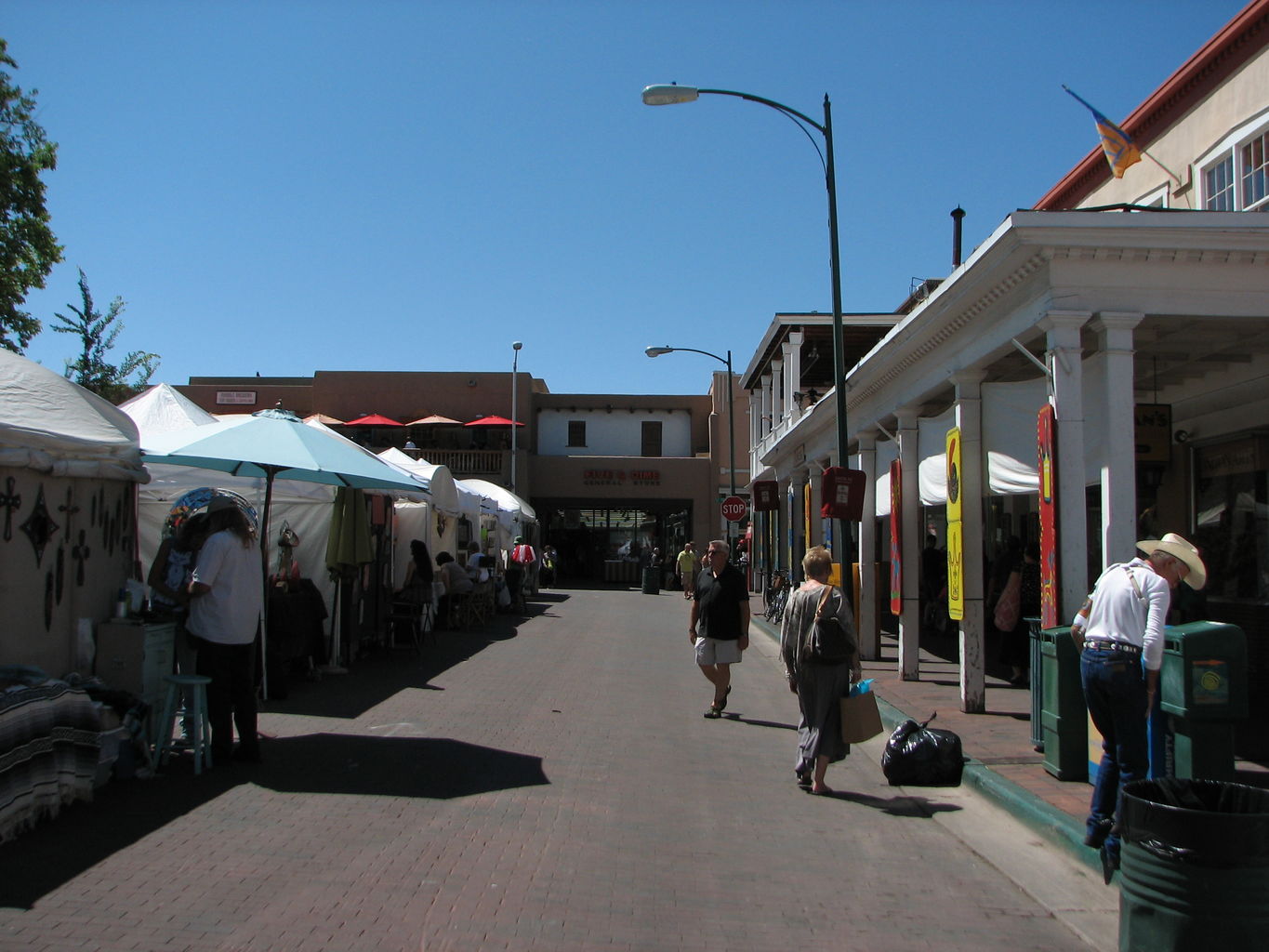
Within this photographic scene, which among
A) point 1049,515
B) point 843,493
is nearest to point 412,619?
point 843,493

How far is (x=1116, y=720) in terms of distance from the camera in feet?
18.6

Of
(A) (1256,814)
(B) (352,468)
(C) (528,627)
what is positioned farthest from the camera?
(C) (528,627)

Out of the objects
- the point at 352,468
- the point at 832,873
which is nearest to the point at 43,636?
the point at 352,468

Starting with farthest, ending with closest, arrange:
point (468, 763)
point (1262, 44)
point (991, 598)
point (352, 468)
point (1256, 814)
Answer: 1. point (991, 598)
2. point (1262, 44)
3. point (352, 468)
4. point (468, 763)
5. point (1256, 814)

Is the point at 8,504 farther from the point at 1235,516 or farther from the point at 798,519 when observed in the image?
the point at 798,519

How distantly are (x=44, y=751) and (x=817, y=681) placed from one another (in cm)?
514

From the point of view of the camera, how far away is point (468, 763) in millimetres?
8016

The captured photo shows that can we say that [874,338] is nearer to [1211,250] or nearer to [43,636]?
Result: [1211,250]

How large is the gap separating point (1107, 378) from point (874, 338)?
15838mm

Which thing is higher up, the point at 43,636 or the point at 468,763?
the point at 43,636

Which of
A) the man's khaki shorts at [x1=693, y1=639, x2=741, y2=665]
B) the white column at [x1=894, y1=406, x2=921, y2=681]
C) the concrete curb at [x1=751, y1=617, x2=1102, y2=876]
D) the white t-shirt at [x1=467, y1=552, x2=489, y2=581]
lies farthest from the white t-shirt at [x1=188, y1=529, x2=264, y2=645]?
the white t-shirt at [x1=467, y1=552, x2=489, y2=581]

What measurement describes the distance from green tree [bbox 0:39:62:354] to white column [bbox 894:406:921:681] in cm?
1955

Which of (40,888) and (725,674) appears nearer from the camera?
(40,888)

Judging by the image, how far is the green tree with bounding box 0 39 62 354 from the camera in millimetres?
22531
